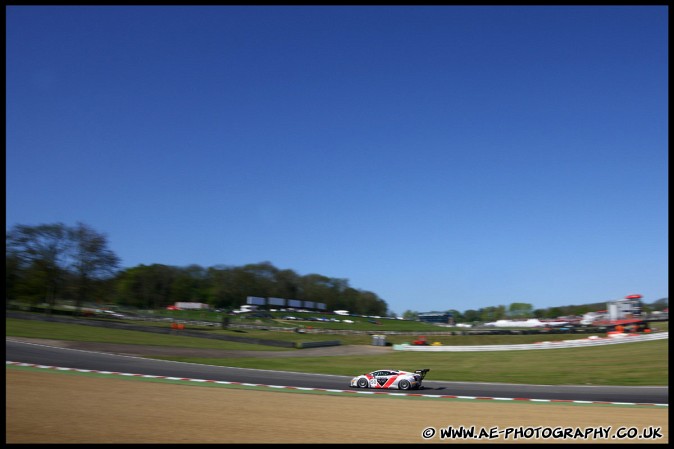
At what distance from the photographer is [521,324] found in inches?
3585

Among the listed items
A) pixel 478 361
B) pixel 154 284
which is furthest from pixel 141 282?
pixel 478 361

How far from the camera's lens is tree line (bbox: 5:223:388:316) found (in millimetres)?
57750

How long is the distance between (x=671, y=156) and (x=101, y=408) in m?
14.1

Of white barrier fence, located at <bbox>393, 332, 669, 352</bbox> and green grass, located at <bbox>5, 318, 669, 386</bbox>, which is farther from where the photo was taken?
white barrier fence, located at <bbox>393, 332, 669, 352</bbox>

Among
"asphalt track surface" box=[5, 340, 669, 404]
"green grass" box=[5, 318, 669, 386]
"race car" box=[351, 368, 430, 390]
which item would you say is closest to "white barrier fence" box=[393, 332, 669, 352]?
"green grass" box=[5, 318, 669, 386]

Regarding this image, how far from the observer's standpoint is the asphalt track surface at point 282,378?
18562 mm

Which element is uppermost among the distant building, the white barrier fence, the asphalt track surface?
the asphalt track surface

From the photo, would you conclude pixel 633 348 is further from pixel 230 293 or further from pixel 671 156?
pixel 230 293

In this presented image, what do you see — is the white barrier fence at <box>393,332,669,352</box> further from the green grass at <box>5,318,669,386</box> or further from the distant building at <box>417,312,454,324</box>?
the distant building at <box>417,312,454,324</box>

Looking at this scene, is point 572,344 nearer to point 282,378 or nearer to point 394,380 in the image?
point 394,380

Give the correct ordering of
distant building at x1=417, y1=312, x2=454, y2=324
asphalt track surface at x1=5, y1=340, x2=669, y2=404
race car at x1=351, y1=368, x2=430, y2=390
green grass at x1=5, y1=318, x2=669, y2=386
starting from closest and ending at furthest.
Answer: asphalt track surface at x1=5, y1=340, x2=669, y2=404, race car at x1=351, y1=368, x2=430, y2=390, green grass at x1=5, y1=318, x2=669, y2=386, distant building at x1=417, y1=312, x2=454, y2=324

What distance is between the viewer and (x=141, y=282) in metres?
96.3

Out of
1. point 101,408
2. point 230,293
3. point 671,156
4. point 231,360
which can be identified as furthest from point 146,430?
point 230,293

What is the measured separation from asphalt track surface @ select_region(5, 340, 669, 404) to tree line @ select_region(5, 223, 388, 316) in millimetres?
33601
